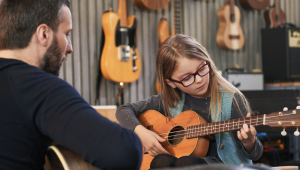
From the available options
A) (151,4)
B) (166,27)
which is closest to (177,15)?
(166,27)

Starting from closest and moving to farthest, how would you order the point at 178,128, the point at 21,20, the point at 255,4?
the point at 21,20 < the point at 178,128 < the point at 255,4

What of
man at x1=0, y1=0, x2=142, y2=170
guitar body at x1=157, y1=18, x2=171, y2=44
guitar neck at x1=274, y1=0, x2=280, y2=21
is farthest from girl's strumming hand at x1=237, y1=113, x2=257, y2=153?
guitar neck at x1=274, y1=0, x2=280, y2=21

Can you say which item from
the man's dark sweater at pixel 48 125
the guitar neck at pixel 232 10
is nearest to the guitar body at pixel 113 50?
the guitar neck at pixel 232 10

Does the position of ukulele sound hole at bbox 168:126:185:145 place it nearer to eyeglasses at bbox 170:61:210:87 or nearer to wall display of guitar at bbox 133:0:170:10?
eyeglasses at bbox 170:61:210:87

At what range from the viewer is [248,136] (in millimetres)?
1329

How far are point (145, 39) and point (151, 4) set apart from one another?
0.43 meters

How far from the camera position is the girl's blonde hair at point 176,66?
5.05 feet

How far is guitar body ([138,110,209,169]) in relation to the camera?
147 centimetres

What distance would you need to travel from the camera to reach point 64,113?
0.72 m

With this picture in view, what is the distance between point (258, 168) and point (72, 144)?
44 centimetres

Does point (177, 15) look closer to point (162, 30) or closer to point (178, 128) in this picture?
point (162, 30)

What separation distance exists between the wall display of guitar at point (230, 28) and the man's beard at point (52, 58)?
319cm

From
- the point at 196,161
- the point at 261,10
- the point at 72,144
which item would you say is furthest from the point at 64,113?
the point at 261,10

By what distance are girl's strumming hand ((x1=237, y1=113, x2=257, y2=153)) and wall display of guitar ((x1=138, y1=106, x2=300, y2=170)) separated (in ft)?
0.08
